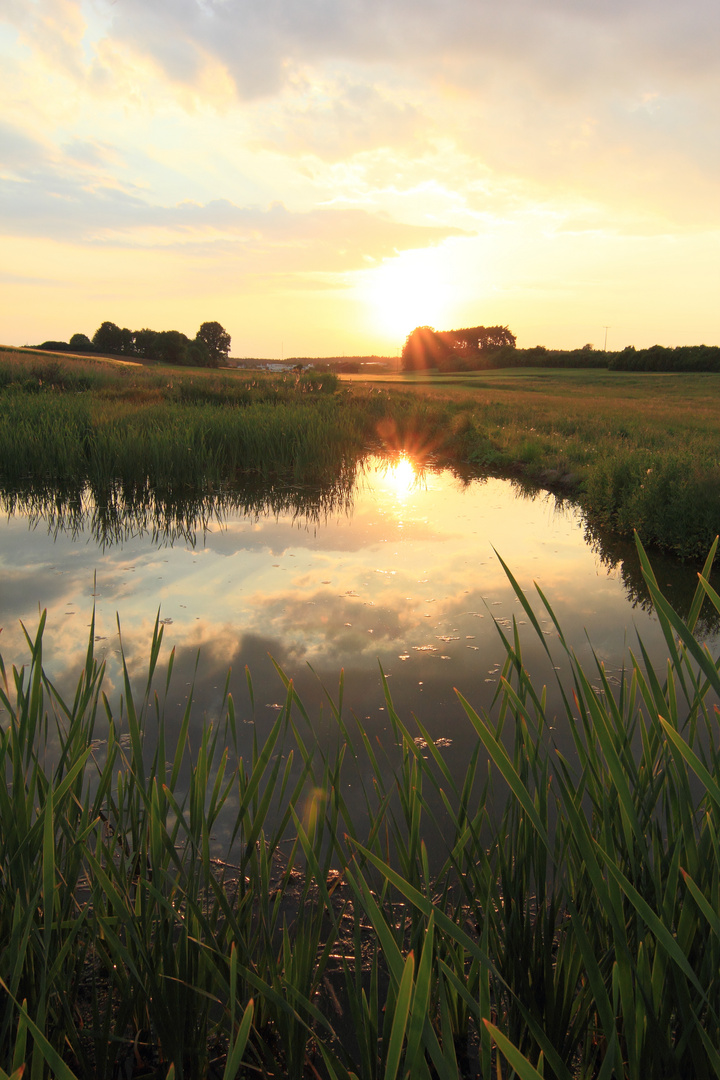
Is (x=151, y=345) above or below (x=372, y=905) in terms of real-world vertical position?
above

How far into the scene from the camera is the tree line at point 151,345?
57.3m

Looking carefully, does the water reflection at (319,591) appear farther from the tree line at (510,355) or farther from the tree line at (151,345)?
the tree line at (151,345)

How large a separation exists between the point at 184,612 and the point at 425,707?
1.98 meters

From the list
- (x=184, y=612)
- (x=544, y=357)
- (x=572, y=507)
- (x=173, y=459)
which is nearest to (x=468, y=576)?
(x=184, y=612)

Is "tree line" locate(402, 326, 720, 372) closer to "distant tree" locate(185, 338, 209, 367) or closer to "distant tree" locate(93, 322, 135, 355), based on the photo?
"distant tree" locate(185, 338, 209, 367)

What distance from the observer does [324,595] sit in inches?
194

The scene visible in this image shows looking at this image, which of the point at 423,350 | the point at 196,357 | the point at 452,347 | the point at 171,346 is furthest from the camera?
the point at 452,347

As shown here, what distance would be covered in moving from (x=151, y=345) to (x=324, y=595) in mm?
61928

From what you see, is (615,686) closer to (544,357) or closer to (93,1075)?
(93,1075)

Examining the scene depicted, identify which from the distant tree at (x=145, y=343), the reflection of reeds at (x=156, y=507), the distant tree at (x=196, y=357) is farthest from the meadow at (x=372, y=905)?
the distant tree at (x=145, y=343)

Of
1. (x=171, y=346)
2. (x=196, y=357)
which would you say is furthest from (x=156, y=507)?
(x=171, y=346)

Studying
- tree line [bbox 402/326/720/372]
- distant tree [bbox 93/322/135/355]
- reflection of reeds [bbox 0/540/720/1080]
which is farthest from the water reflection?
distant tree [bbox 93/322/135/355]

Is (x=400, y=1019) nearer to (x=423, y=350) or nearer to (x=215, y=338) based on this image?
(x=215, y=338)

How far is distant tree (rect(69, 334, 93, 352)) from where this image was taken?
2418 inches
